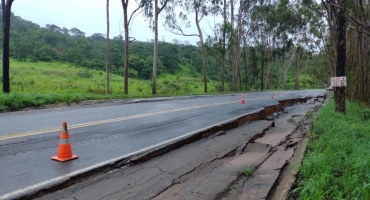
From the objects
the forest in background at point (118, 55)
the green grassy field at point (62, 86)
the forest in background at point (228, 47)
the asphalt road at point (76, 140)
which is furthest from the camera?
the forest in background at point (118, 55)

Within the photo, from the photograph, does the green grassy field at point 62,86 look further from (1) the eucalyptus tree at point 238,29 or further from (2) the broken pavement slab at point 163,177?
(2) the broken pavement slab at point 163,177

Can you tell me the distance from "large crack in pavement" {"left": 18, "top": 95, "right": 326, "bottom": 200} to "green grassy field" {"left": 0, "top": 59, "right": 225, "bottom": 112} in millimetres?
7551

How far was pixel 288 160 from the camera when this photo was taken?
224 inches

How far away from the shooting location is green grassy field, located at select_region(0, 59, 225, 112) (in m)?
12.0

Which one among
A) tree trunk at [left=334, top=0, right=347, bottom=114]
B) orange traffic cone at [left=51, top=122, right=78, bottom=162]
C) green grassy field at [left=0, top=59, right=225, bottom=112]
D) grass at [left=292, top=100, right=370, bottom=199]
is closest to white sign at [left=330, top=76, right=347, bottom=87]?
tree trunk at [left=334, top=0, right=347, bottom=114]

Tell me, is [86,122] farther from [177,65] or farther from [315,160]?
[177,65]

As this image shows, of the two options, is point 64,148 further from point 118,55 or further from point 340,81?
point 118,55

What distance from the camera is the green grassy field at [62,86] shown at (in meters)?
12.0

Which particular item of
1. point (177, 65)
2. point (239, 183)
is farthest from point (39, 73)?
point (239, 183)

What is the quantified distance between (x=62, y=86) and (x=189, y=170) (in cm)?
2660

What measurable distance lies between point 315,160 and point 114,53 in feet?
156

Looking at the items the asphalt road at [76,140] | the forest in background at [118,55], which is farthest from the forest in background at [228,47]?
the asphalt road at [76,140]

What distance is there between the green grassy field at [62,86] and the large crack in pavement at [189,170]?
7551 mm

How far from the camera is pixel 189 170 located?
5.03 meters
